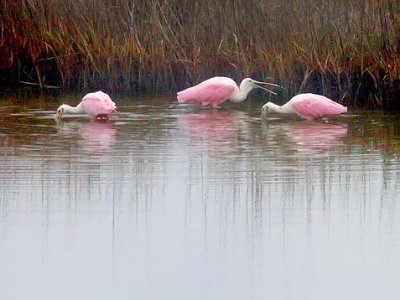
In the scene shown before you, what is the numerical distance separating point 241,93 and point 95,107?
1579 mm

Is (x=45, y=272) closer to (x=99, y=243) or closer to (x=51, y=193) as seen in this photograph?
(x=99, y=243)

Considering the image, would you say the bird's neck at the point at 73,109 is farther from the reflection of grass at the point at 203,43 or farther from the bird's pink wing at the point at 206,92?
the reflection of grass at the point at 203,43

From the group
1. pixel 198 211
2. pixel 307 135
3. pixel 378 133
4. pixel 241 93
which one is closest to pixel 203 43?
pixel 241 93

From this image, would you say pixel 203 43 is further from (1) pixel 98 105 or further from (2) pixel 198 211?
(2) pixel 198 211

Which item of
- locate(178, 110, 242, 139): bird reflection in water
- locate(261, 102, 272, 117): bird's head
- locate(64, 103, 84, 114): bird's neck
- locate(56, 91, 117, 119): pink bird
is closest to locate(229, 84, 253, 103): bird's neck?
locate(178, 110, 242, 139): bird reflection in water

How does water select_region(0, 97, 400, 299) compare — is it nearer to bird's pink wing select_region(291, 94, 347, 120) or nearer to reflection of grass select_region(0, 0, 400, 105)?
bird's pink wing select_region(291, 94, 347, 120)

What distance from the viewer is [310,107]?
1130 cm

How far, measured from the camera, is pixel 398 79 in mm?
11789

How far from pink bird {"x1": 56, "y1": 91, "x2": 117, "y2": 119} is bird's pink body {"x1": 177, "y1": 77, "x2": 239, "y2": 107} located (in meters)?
0.92

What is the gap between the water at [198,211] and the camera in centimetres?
555

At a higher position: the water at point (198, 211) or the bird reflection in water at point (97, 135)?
the bird reflection in water at point (97, 135)

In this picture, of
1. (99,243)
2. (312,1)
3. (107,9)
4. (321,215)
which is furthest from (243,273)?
(107,9)

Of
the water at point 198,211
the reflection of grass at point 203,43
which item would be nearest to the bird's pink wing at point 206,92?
the reflection of grass at point 203,43

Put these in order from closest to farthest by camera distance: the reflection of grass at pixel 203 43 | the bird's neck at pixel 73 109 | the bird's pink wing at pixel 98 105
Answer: the bird's pink wing at pixel 98 105 < the bird's neck at pixel 73 109 < the reflection of grass at pixel 203 43
